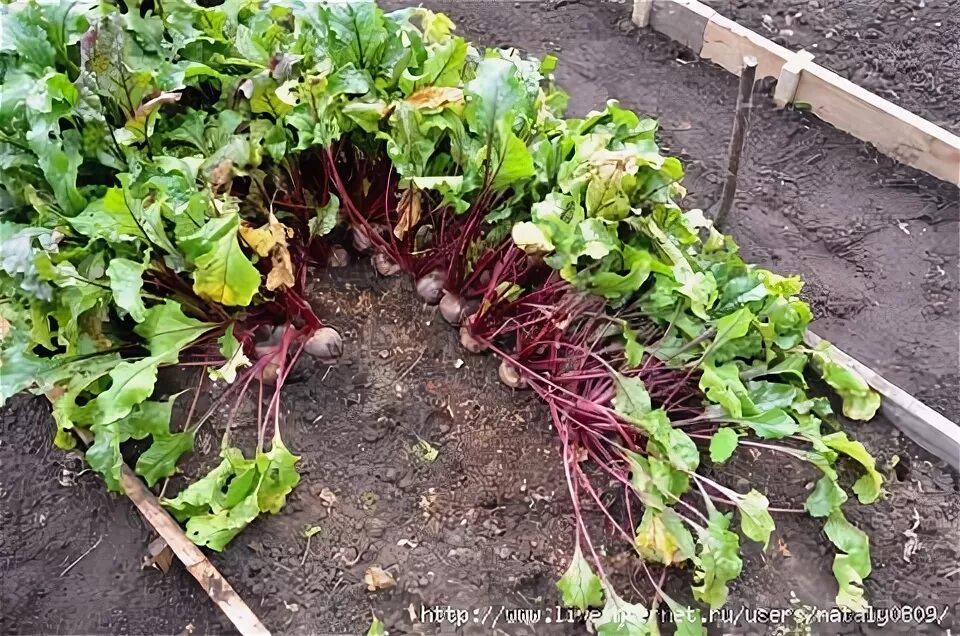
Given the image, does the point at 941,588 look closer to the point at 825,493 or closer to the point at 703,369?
the point at 825,493

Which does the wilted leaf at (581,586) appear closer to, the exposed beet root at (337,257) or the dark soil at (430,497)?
the dark soil at (430,497)

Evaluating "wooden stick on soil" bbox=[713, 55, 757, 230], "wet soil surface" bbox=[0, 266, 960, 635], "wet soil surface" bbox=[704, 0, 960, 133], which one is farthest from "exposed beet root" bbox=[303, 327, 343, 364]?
"wet soil surface" bbox=[704, 0, 960, 133]

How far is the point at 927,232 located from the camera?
8.43 ft

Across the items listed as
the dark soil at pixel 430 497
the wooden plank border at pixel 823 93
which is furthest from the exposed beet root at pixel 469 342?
the wooden plank border at pixel 823 93

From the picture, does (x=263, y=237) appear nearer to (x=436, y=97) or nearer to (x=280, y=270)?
(x=280, y=270)

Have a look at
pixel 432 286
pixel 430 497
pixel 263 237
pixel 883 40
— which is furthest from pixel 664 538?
pixel 883 40

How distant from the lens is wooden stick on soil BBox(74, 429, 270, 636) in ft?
5.94

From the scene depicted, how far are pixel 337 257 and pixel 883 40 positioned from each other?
89.0 inches

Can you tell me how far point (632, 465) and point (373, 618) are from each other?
27.7 inches

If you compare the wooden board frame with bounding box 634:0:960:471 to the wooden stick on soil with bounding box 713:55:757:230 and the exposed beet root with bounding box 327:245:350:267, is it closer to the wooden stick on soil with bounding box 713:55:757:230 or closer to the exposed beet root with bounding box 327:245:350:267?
the wooden stick on soil with bounding box 713:55:757:230

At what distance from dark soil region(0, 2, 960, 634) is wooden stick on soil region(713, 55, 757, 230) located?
0.85ft

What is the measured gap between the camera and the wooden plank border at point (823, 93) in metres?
2.62

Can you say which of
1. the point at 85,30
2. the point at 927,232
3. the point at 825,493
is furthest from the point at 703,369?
the point at 85,30

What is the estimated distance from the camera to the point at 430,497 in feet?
6.58
